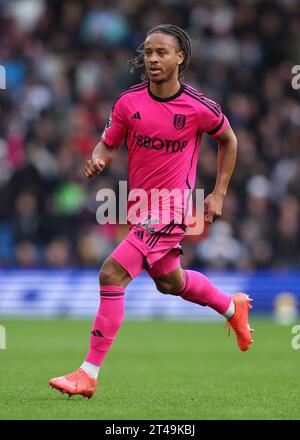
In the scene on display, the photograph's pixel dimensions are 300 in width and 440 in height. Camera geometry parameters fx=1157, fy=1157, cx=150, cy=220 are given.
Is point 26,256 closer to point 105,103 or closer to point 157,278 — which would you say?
point 105,103

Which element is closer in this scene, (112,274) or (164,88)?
(112,274)

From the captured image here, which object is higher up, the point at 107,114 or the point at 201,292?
the point at 107,114

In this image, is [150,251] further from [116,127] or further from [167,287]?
[116,127]

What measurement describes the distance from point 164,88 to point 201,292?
138 cm

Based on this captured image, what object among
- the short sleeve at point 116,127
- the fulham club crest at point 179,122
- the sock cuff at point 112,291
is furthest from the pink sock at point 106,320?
the fulham club crest at point 179,122

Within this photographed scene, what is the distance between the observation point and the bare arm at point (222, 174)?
7488mm

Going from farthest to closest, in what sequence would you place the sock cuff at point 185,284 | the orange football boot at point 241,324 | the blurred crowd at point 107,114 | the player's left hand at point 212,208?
the blurred crowd at point 107,114
the orange football boot at point 241,324
the sock cuff at point 185,284
the player's left hand at point 212,208

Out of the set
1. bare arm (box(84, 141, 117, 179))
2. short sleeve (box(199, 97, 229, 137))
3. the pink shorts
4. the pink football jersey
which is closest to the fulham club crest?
the pink football jersey

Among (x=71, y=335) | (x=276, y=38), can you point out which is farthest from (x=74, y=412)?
(x=276, y=38)

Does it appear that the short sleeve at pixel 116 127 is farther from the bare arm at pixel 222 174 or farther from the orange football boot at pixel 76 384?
the orange football boot at pixel 76 384

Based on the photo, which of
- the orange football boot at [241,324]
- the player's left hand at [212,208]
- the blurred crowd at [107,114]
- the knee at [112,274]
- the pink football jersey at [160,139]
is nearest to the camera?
the knee at [112,274]

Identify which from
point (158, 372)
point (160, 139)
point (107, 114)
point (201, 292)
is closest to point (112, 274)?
point (201, 292)

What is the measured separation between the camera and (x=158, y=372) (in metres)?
9.17
